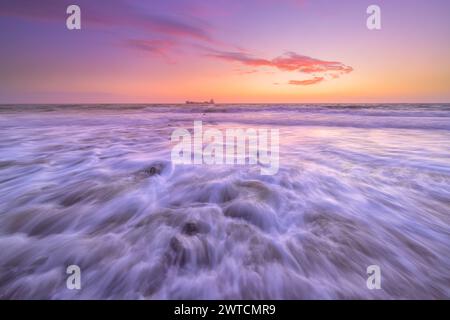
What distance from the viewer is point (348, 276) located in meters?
1.95

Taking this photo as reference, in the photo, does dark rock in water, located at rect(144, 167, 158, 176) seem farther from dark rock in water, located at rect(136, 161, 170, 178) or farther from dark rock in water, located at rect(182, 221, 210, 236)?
dark rock in water, located at rect(182, 221, 210, 236)

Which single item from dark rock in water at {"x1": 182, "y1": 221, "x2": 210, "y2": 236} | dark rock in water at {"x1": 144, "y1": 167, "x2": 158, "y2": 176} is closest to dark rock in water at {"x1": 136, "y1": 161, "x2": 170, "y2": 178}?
dark rock in water at {"x1": 144, "y1": 167, "x2": 158, "y2": 176}

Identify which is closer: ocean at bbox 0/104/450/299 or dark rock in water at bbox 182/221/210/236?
ocean at bbox 0/104/450/299

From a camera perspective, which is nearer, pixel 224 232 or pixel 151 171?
pixel 224 232

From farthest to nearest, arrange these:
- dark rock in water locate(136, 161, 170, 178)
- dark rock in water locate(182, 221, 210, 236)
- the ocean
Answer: dark rock in water locate(136, 161, 170, 178) < dark rock in water locate(182, 221, 210, 236) < the ocean

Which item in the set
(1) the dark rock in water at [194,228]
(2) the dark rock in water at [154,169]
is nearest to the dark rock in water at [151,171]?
(2) the dark rock in water at [154,169]

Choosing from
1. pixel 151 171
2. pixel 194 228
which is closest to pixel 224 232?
pixel 194 228

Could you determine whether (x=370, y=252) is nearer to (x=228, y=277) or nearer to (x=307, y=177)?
(x=228, y=277)

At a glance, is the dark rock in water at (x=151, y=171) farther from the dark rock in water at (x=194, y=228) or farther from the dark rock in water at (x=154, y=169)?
the dark rock in water at (x=194, y=228)

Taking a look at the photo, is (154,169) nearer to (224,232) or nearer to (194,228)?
(194,228)

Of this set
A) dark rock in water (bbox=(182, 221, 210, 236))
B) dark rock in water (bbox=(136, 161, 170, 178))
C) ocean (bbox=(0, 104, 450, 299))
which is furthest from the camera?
dark rock in water (bbox=(136, 161, 170, 178))

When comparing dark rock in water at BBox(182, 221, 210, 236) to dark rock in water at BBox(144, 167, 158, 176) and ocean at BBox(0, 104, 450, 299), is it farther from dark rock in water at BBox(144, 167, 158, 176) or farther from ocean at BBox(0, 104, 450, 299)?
dark rock in water at BBox(144, 167, 158, 176)

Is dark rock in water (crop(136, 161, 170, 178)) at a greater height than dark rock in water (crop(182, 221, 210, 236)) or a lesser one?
greater

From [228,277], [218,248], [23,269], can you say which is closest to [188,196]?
[218,248]
